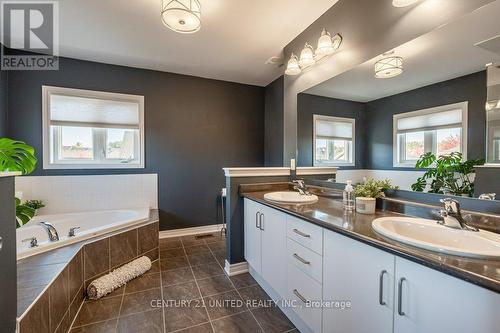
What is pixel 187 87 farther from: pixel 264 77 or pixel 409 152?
pixel 409 152

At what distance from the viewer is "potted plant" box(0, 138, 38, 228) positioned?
1428 mm

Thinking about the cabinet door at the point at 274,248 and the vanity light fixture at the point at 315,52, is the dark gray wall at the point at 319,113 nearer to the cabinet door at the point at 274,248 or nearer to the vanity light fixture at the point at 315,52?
the vanity light fixture at the point at 315,52

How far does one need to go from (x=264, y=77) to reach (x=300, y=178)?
6.56ft

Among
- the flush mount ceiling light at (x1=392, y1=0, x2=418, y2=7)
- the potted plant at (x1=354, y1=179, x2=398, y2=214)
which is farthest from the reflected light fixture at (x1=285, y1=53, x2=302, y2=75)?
the potted plant at (x1=354, y1=179, x2=398, y2=214)

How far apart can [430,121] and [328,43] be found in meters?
1.11

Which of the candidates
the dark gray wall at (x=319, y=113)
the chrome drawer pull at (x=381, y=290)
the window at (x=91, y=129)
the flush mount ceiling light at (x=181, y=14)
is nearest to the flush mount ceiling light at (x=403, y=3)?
the dark gray wall at (x=319, y=113)

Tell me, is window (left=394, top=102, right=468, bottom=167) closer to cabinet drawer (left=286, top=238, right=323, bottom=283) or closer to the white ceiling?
cabinet drawer (left=286, top=238, right=323, bottom=283)

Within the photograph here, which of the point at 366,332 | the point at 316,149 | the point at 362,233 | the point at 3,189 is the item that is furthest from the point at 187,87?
the point at 366,332

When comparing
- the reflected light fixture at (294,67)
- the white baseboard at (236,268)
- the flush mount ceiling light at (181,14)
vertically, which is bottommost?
the white baseboard at (236,268)

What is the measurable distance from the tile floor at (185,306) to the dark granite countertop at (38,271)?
46cm

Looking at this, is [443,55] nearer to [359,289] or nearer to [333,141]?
[333,141]

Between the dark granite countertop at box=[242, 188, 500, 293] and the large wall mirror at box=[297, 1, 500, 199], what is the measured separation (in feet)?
1.32

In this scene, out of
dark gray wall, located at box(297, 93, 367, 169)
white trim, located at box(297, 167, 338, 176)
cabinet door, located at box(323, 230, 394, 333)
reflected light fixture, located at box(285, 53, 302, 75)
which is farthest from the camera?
reflected light fixture, located at box(285, 53, 302, 75)

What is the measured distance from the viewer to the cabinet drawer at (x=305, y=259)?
4.00 ft
